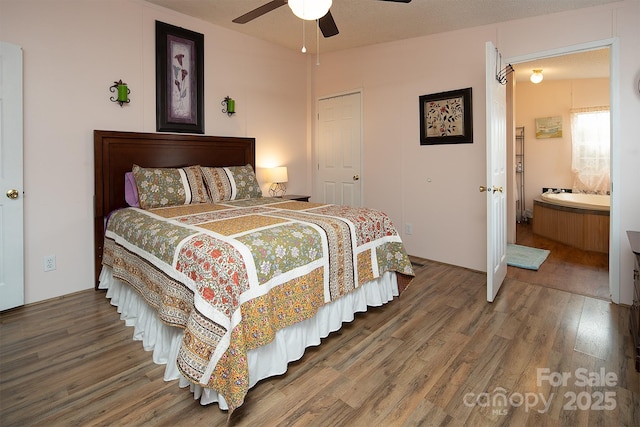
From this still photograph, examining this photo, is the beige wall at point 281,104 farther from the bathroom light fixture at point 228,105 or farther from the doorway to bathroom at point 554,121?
the doorway to bathroom at point 554,121

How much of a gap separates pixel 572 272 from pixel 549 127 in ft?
11.5

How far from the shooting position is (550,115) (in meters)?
5.97

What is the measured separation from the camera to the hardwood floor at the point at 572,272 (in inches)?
123

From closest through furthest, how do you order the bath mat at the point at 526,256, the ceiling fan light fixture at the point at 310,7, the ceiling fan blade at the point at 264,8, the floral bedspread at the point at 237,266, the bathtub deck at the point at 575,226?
the floral bedspread at the point at 237,266, the ceiling fan light fixture at the point at 310,7, the ceiling fan blade at the point at 264,8, the bath mat at the point at 526,256, the bathtub deck at the point at 575,226

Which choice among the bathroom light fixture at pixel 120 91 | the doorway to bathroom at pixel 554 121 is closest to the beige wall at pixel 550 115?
the doorway to bathroom at pixel 554 121

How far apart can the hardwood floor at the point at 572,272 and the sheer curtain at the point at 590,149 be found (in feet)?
5.42

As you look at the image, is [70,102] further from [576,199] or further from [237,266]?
[576,199]

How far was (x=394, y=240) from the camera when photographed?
272cm

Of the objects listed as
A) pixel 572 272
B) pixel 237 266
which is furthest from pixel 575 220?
pixel 237 266

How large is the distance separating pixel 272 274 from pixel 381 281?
1.22 m

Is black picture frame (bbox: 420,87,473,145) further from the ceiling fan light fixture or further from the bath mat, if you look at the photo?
the ceiling fan light fixture

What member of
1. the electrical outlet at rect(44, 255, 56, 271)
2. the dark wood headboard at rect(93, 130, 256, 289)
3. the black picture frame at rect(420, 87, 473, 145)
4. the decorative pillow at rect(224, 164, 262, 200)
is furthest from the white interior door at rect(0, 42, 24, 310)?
the black picture frame at rect(420, 87, 473, 145)

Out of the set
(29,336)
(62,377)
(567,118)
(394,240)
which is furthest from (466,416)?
(567,118)

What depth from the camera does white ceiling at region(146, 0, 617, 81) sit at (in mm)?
3088
